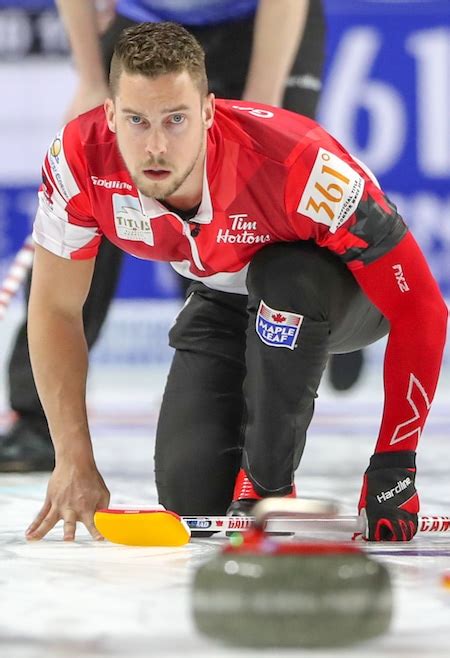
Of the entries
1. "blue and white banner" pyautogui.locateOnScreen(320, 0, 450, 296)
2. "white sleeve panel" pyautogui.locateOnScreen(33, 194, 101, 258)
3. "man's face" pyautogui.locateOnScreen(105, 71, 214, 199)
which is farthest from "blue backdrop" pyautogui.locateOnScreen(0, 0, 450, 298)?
"man's face" pyautogui.locateOnScreen(105, 71, 214, 199)

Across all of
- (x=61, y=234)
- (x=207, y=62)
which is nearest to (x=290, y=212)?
(x=61, y=234)

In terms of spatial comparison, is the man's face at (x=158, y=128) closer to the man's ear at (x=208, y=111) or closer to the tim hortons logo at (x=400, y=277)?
the man's ear at (x=208, y=111)

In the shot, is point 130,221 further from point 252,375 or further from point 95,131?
point 252,375

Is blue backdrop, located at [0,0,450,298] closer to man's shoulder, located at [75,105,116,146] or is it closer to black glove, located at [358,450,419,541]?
man's shoulder, located at [75,105,116,146]

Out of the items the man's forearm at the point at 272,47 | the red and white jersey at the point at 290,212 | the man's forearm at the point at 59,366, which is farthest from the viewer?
the man's forearm at the point at 272,47

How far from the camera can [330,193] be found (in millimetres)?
1942

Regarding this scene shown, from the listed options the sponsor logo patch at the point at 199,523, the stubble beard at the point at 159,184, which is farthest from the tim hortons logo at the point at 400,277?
the sponsor logo patch at the point at 199,523

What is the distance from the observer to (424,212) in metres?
4.48

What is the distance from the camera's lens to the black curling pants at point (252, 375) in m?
1.99

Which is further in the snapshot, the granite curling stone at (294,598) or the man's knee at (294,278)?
the man's knee at (294,278)

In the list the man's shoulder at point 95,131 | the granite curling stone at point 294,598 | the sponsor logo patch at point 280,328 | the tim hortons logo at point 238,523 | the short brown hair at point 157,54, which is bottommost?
the tim hortons logo at point 238,523

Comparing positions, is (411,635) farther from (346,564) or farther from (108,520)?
(108,520)

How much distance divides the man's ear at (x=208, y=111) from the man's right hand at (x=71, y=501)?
1.84ft

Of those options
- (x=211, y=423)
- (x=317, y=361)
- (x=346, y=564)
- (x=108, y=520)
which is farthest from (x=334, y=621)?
(x=211, y=423)
